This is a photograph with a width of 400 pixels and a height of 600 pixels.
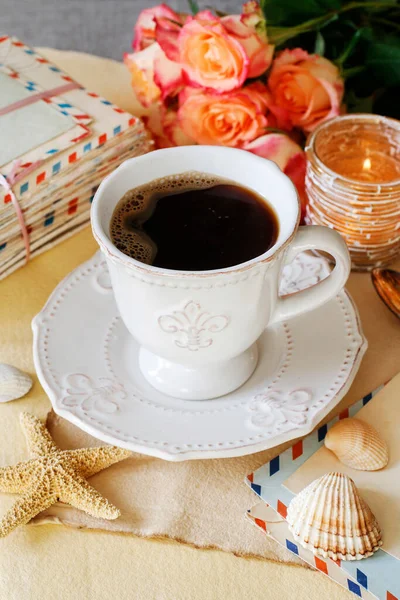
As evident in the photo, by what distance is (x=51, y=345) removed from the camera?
874mm

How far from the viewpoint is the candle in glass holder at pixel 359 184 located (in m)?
0.98

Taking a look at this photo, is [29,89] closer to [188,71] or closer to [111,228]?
[188,71]

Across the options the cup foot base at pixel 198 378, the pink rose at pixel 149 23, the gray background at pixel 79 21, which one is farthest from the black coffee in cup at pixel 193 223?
the gray background at pixel 79 21

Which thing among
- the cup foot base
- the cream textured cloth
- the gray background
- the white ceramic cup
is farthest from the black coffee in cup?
the gray background

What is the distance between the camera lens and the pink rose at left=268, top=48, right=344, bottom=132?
1.04 m

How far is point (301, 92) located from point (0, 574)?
0.75 m

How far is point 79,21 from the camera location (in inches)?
80.6

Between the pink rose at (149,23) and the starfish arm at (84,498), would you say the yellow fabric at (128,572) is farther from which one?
the pink rose at (149,23)

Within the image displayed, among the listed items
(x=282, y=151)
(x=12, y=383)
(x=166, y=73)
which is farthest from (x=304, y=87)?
(x=12, y=383)

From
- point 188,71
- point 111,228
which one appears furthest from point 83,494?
point 188,71

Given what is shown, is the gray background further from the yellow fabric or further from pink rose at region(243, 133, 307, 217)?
the yellow fabric

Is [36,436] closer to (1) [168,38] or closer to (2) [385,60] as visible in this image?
(1) [168,38]

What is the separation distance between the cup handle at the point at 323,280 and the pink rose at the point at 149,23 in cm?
50

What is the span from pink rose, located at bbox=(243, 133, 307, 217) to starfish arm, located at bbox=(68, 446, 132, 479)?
0.47 meters
